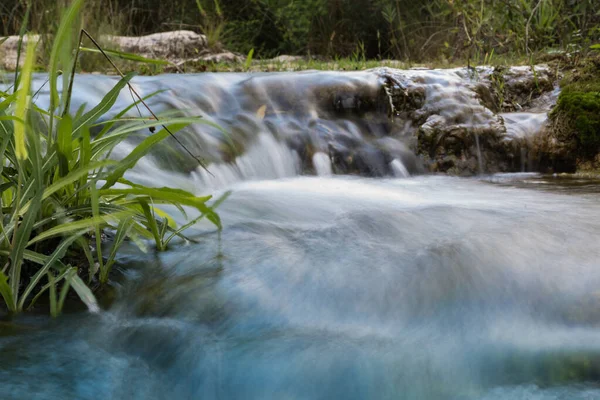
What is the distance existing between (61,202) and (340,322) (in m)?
0.85

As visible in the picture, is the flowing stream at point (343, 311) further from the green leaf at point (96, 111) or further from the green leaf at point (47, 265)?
the green leaf at point (96, 111)

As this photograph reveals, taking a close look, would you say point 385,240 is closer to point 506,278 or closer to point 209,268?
point 506,278

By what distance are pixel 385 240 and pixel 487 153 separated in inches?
87.1

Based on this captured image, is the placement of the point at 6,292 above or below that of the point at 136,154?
below

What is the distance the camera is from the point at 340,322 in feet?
5.11

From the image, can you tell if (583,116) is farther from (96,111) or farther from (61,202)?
(61,202)

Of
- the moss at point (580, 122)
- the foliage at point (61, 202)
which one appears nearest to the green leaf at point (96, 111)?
the foliage at point (61, 202)

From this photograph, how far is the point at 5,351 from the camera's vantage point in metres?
1.37

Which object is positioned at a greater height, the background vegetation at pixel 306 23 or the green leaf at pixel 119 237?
the background vegetation at pixel 306 23

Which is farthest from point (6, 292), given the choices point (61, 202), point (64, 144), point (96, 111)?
point (96, 111)

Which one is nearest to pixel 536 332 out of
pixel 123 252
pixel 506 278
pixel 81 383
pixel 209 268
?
pixel 506 278

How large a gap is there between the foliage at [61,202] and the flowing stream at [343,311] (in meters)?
0.11

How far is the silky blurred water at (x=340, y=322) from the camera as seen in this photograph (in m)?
1.33

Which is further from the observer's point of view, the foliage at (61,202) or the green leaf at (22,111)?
the foliage at (61,202)
